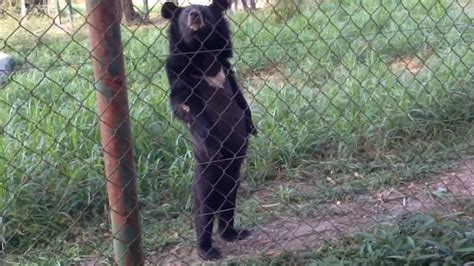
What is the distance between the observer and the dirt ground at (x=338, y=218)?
3279 millimetres

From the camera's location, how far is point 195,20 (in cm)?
325

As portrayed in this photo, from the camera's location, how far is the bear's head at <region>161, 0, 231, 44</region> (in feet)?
10.7

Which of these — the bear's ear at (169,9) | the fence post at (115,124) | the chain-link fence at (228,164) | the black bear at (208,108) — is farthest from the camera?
the bear's ear at (169,9)

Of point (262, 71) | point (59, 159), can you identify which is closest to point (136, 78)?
point (262, 71)

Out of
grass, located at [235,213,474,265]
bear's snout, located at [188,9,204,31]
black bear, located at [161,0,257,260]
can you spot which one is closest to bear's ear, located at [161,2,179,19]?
black bear, located at [161,0,257,260]

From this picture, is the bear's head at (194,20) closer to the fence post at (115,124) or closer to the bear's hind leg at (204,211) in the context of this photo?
the bear's hind leg at (204,211)

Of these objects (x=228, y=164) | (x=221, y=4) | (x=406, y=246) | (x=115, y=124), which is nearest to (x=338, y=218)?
(x=228, y=164)

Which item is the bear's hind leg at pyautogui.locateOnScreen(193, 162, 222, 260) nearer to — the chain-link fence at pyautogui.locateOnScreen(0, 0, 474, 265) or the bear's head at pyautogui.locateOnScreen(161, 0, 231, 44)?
the chain-link fence at pyautogui.locateOnScreen(0, 0, 474, 265)

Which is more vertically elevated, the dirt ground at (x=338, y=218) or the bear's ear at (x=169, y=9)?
the bear's ear at (x=169, y=9)

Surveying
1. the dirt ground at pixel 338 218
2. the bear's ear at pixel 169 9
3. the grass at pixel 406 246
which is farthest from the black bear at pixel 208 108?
the grass at pixel 406 246

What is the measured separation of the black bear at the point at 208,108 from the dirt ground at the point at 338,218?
113mm

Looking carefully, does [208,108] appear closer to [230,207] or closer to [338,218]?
[230,207]

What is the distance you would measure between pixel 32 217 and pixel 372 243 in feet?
6.23

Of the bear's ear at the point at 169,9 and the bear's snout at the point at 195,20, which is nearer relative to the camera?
the bear's snout at the point at 195,20
